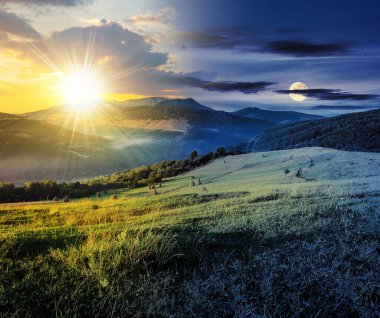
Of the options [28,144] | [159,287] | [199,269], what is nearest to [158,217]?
[199,269]

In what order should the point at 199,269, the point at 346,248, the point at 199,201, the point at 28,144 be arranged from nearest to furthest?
1. the point at 199,269
2. the point at 346,248
3. the point at 199,201
4. the point at 28,144

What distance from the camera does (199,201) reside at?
13.8 metres

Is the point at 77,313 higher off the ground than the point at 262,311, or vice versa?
the point at 77,313

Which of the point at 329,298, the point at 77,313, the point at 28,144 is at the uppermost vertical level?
the point at 28,144

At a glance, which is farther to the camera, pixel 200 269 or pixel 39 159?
pixel 39 159

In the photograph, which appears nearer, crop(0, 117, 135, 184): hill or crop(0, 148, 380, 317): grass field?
crop(0, 148, 380, 317): grass field

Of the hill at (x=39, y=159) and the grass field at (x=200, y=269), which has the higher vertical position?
the hill at (x=39, y=159)

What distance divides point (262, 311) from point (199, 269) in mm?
1364

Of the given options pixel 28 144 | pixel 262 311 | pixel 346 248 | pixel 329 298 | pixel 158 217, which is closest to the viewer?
pixel 262 311

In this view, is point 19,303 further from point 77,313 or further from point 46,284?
point 77,313

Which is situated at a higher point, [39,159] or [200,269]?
[39,159]

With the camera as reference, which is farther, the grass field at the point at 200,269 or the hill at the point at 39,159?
the hill at the point at 39,159

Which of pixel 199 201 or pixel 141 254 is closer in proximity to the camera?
pixel 141 254

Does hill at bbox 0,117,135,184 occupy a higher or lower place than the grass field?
higher
